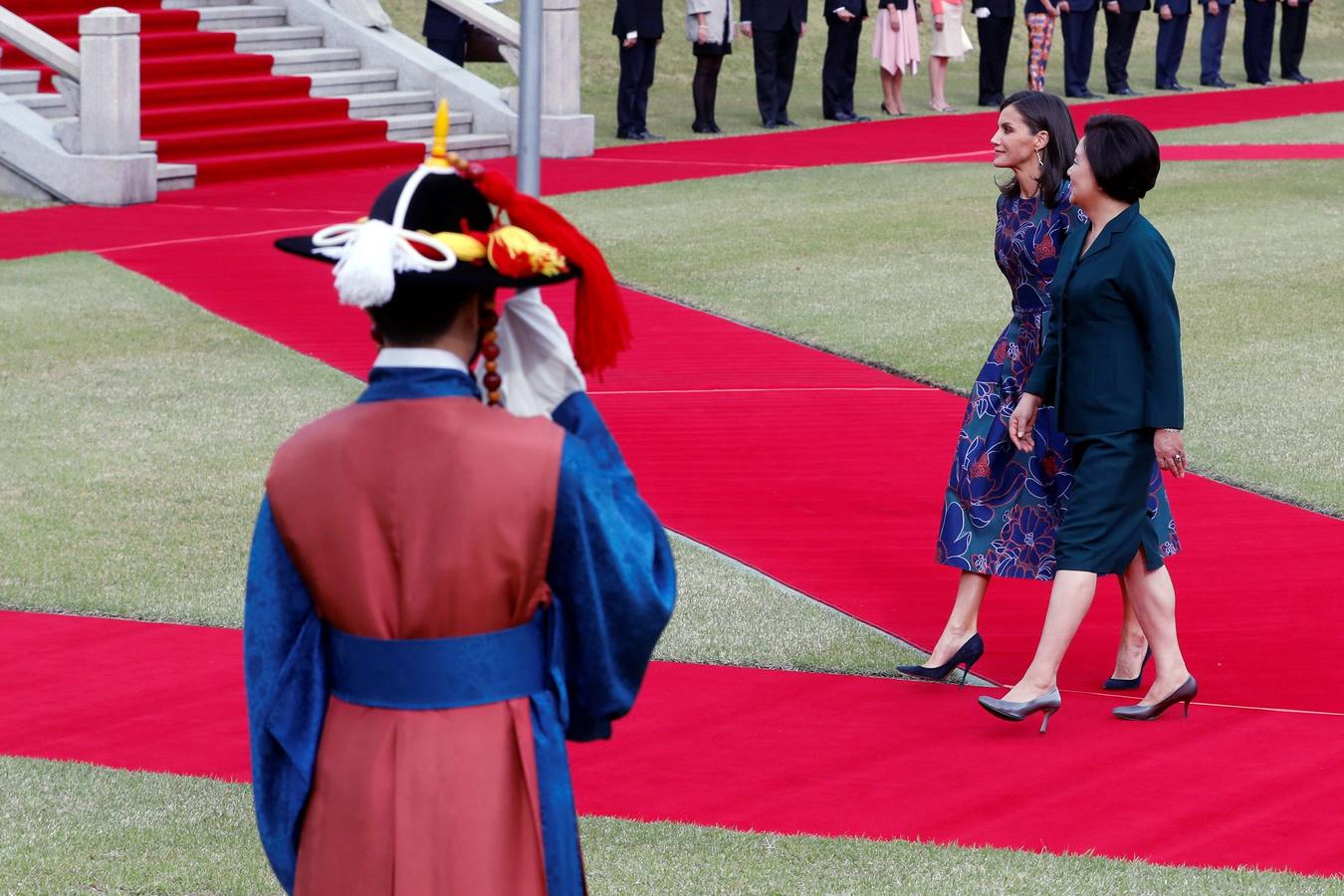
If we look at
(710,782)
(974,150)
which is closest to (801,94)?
(974,150)

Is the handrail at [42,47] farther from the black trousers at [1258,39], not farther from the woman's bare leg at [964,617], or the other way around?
the black trousers at [1258,39]

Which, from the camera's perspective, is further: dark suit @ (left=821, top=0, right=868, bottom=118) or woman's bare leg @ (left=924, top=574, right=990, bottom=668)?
dark suit @ (left=821, top=0, right=868, bottom=118)

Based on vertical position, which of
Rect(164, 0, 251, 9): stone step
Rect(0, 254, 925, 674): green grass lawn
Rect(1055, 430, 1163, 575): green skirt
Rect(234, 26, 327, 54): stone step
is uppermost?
Rect(164, 0, 251, 9): stone step

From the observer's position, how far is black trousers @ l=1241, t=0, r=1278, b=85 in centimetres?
2852

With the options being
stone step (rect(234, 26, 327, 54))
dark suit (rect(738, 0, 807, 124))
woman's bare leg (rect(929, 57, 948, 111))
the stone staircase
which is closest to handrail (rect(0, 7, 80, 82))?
the stone staircase

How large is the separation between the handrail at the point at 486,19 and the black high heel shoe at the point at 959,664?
14237 millimetres

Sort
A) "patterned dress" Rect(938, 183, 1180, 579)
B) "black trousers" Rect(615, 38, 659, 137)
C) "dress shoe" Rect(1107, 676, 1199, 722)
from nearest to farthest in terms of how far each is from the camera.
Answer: "dress shoe" Rect(1107, 676, 1199, 722) → "patterned dress" Rect(938, 183, 1180, 579) → "black trousers" Rect(615, 38, 659, 137)

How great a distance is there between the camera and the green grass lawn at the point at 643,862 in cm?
472

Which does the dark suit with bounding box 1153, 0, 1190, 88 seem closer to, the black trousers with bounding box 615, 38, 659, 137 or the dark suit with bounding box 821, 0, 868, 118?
the dark suit with bounding box 821, 0, 868, 118

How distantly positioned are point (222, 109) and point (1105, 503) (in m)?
14.4

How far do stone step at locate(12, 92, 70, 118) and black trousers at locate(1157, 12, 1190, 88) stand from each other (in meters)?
15.2

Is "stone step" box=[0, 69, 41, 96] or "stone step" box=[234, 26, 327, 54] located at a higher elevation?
"stone step" box=[234, 26, 327, 54]

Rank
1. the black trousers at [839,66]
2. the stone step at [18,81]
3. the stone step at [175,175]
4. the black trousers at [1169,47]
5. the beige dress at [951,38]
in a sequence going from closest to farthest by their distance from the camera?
the stone step at [175,175], the stone step at [18,81], the black trousers at [839,66], the beige dress at [951,38], the black trousers at [1169,47]

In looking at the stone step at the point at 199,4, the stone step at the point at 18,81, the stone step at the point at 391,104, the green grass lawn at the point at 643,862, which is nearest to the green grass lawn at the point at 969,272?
the stone step at the point at 391,104
